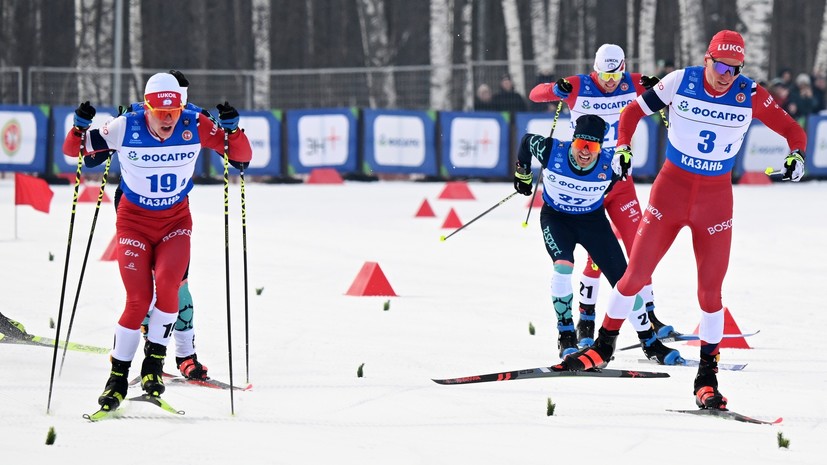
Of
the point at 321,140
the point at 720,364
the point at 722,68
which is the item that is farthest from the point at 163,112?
the point at 321,140

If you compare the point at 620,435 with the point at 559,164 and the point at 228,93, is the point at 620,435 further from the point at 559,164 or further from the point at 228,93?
the point at 228,93

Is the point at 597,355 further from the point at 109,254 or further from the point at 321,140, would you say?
the point at 321,140

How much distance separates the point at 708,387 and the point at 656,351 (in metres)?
1.46

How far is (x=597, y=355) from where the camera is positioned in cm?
784

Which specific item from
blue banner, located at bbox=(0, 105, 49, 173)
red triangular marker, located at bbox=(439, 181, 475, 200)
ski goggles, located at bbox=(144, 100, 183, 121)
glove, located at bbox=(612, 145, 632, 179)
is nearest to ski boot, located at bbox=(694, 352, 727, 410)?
glove, located at bbox=(612, 145, 632, 179)

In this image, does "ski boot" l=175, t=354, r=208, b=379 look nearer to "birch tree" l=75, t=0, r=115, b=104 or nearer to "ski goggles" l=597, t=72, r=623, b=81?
"ski goggles" l=597, t=72, r=623, b=81

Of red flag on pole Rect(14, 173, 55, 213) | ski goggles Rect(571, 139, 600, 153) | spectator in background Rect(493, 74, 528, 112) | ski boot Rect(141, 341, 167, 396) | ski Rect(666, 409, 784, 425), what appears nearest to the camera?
ski Rect(666, 409, 784, 425)

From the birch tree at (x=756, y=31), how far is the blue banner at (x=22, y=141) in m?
12.4

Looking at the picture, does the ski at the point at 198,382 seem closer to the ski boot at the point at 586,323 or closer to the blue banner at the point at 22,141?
the ski boot at the point at 586,323

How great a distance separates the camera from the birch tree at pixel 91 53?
24.4m

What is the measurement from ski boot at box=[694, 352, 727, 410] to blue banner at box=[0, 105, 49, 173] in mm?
16350

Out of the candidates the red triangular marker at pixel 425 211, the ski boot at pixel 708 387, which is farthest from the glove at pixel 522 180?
the red triangular marker at pixel 425 211

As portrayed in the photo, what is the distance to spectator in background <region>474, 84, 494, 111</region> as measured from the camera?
74.8ft

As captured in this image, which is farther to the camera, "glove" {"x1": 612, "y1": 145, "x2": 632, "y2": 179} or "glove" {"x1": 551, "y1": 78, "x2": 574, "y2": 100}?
"glove" {"x1": 551, "y1": 78, "x2": 574, "y2": 100}
